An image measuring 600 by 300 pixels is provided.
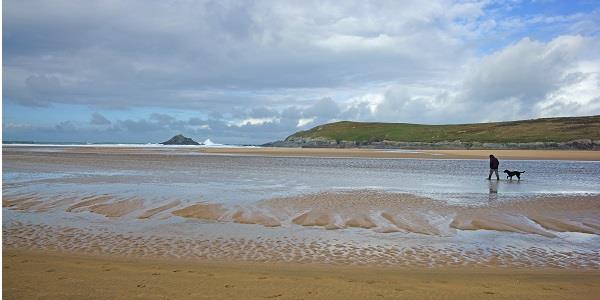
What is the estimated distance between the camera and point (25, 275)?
26.5 feet

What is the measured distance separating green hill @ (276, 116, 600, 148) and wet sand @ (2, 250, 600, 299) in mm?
110973

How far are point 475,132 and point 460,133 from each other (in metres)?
4.95

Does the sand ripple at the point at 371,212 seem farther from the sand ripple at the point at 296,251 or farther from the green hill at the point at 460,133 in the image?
the green hill at the point at 460,133

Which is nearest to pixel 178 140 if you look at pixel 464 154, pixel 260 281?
pixel 464 154

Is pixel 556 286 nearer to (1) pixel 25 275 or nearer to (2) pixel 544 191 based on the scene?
(1) pixel 25 275

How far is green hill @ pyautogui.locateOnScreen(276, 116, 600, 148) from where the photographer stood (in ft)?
381

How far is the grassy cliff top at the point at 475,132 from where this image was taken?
117188 mm

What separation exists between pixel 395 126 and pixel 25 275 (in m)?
175

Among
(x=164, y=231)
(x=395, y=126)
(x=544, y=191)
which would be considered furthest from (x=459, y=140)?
(x=164, y=231)

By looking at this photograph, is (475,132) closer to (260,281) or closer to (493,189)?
(493,189)

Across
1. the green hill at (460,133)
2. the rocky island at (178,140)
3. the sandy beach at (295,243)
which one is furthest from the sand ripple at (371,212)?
the rocky island at (178,140)

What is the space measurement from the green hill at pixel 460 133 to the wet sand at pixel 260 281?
364 ft

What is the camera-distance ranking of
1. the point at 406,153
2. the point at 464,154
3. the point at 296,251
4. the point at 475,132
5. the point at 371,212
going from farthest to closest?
the point at 475,132, the point at 406,153, the point at 464,154, the point at 371,212, the point at 296,251

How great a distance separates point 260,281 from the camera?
8031 millimetres
